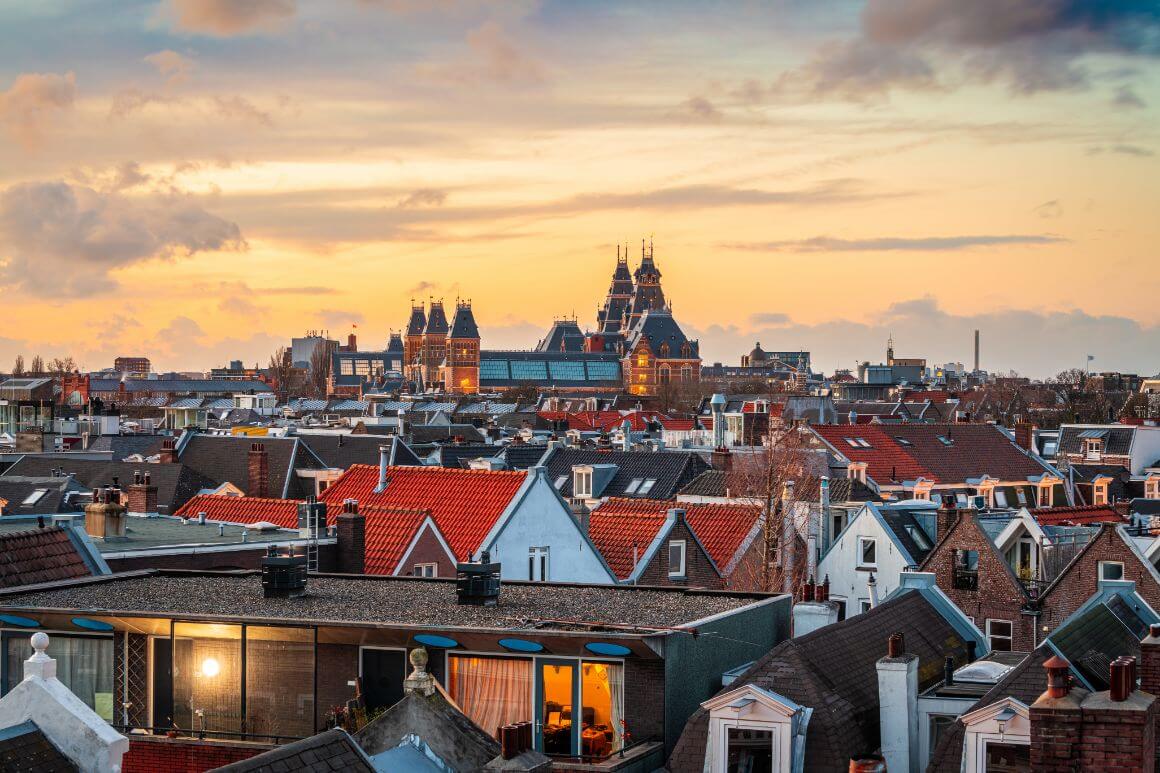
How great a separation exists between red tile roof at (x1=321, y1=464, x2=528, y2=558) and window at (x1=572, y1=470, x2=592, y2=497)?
18626mm

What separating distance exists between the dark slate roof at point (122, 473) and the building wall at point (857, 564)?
714 inches

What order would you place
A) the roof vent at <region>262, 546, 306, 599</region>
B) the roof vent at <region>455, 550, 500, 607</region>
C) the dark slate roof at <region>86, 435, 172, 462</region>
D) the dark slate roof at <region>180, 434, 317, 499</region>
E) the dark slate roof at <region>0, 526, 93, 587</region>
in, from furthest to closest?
the dark slate roof at <region>86, 435, 172, 462</region> < the dark slate roof at <region>180, 434, 317, 499</region> < the dark slate roof at <region>0, 526, 93, 587</region> < the roof vent at <region>262, 546, 306, 599</region> < the roof vent at <region>455, 550, 500, 607</region>

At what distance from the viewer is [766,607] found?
19.2m

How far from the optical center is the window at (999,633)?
29.8 metres

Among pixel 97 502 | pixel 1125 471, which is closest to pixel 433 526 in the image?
pixel 97 502

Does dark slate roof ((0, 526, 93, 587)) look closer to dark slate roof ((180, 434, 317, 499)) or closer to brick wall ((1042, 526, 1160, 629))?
brick wall ((1042, 526, 1160, 629))

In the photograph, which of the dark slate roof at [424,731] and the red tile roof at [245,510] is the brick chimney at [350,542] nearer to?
the red tile roof at [245,510]

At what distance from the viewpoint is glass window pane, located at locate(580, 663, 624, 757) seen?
16.1 m

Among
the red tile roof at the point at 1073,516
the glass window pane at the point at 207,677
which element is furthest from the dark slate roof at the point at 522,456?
the glass window pane at the point at 207,677

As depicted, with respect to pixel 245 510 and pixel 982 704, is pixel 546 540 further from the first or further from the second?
pixel 982 704

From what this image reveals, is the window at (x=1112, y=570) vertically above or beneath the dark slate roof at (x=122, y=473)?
beneath

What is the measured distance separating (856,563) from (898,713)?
866 inches

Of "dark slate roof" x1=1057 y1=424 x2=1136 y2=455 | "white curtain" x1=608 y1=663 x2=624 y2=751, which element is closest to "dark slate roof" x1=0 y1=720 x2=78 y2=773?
"white curtain" x1=608 y1=663 x2=624 y2=751

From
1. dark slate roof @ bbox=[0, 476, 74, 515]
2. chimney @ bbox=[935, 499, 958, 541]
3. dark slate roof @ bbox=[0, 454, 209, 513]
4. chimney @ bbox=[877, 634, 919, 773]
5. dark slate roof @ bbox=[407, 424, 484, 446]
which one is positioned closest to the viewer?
chimney @ bbox=[877, 634, 919, 773]
